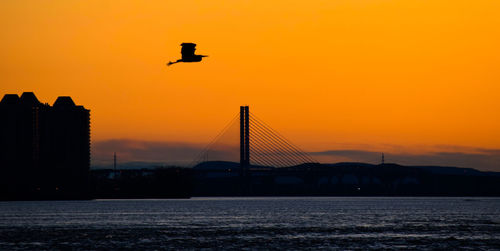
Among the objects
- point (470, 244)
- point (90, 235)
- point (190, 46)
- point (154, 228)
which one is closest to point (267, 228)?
point (154, 228)

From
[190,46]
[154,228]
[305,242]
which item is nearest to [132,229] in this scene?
[154,228]

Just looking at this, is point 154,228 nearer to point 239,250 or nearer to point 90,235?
point 90,235

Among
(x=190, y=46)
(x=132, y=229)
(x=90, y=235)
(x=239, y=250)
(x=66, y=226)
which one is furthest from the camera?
(x=66, y=226)

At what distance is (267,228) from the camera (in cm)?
9562

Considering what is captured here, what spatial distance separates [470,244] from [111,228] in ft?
130

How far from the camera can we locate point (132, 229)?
94.5 meters

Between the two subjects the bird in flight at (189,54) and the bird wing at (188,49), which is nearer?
the bird in flight at (189,54)

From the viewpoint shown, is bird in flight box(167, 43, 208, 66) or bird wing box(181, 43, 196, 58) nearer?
bird in flight box(167, 43, 208, 66)

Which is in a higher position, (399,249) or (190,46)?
(190,46)

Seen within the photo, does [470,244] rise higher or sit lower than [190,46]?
lower

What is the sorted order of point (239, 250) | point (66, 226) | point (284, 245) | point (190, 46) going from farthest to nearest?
point (66, 226), point (284, 245), point (239, 250), point (190, 46)

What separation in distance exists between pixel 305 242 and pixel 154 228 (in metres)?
25.4

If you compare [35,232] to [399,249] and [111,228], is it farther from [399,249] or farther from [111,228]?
[399,249]

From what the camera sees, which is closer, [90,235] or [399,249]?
[399,249]
